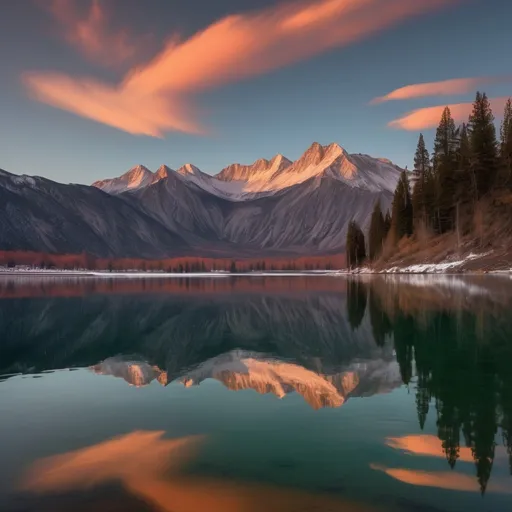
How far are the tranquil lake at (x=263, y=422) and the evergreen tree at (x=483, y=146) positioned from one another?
291 feet

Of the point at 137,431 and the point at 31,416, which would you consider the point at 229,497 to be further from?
the point at 31,416

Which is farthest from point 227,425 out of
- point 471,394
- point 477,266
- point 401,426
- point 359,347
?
point 477,266

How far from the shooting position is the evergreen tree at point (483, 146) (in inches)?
4382

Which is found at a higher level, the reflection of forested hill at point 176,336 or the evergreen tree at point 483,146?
the evergreen tree at point 483,146

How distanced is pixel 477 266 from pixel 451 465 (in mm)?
95443

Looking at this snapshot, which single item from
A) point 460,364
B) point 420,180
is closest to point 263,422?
point 460,364

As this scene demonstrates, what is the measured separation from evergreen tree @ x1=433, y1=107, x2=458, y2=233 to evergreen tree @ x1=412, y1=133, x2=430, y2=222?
464cm

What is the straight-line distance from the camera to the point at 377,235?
170 meters

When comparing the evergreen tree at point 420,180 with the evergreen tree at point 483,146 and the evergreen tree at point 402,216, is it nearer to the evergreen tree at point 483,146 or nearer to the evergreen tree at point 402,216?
the evergreen tree at point 402,216

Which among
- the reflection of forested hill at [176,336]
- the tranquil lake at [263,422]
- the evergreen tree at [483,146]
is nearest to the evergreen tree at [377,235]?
the evergreen tree at [483,146]

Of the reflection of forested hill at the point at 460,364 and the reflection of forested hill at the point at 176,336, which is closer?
the reflection of forested hill at the point at 460,364

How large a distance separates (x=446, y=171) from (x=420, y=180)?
921 inches

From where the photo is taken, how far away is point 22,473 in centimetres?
1095

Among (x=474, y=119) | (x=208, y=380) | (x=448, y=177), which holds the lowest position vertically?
(x=208, y=380)
